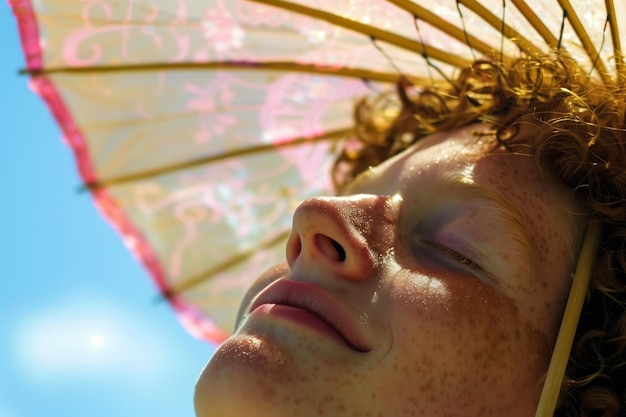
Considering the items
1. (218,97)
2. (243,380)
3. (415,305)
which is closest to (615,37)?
(415,305)

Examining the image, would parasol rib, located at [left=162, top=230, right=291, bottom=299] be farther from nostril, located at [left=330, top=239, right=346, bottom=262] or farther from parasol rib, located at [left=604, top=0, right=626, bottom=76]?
parasol rib, located at [left=604, top=0, right=626, bottom=76]

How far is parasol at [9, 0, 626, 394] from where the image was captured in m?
1.77

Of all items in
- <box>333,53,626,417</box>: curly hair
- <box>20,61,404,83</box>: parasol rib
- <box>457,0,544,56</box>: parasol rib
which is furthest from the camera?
<box>20,61,404,83</box>: parasol rib

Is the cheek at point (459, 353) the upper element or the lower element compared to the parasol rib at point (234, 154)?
upper

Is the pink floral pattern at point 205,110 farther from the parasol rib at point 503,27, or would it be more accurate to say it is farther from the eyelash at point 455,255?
the eyelash at point 455,255

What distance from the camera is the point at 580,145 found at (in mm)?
1451

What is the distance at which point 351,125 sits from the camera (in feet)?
7.29

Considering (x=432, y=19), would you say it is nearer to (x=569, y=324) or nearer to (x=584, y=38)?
(x=584, y=38)

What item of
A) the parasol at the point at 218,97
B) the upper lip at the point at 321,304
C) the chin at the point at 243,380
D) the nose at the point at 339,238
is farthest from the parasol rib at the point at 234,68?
the chin at the point at 243,380

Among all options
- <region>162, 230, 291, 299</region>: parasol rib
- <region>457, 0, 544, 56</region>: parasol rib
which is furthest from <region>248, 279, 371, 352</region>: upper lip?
<region>162, 230, 291, 299</region>: parasol rib

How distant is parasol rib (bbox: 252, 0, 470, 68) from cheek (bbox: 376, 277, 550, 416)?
68 cm

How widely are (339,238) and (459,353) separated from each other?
0.89ft

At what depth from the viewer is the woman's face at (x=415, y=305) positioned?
1176 mm

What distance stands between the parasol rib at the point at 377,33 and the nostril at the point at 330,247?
644 mm
